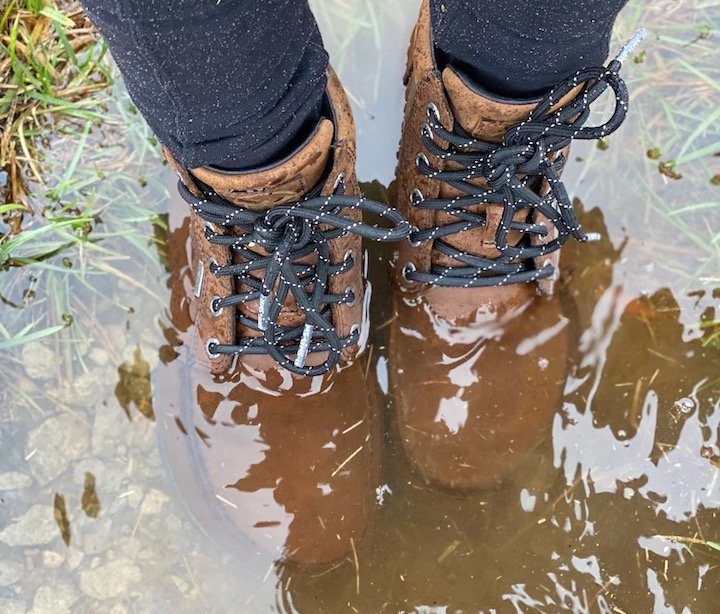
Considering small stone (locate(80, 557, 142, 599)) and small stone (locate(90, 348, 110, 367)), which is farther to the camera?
small stone (locate(90, 348, 110, 367))

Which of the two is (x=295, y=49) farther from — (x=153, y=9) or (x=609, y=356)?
(x=609, y=356)

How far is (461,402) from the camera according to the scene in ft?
4.54

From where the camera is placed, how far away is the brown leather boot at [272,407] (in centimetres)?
124

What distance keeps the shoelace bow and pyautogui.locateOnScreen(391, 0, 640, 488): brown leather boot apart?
135 mm

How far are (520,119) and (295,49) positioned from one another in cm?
35

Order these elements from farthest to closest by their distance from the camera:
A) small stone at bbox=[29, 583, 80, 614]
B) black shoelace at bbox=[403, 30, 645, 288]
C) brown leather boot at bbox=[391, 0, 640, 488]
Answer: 1. small stone at bbox=[29, 583, 80, 614]
2. brown leather boot at bbox=[391, 0, 640, 488]
3. black shoelace at bbox=[403, 30, 645, 288]

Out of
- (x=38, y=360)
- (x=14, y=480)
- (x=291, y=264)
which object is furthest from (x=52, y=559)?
(x=291, y=264)

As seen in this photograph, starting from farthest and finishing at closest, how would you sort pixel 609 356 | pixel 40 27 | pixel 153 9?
pixel 40 27, pixel 609 356, pixel 153 9

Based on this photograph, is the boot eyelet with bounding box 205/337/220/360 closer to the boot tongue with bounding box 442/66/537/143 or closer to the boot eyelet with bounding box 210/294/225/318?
the boot eyelet with bounding box 210/294/225/318

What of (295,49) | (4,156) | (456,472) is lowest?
(456,472)

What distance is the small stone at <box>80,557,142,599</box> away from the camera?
1.35m

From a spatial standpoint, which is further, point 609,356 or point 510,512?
point 609,356

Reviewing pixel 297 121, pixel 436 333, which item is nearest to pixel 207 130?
pixel 297 121

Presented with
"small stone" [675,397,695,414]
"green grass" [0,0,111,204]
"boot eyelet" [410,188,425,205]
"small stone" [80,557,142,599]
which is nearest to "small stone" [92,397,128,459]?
"small stone" [80,557,142,599]
